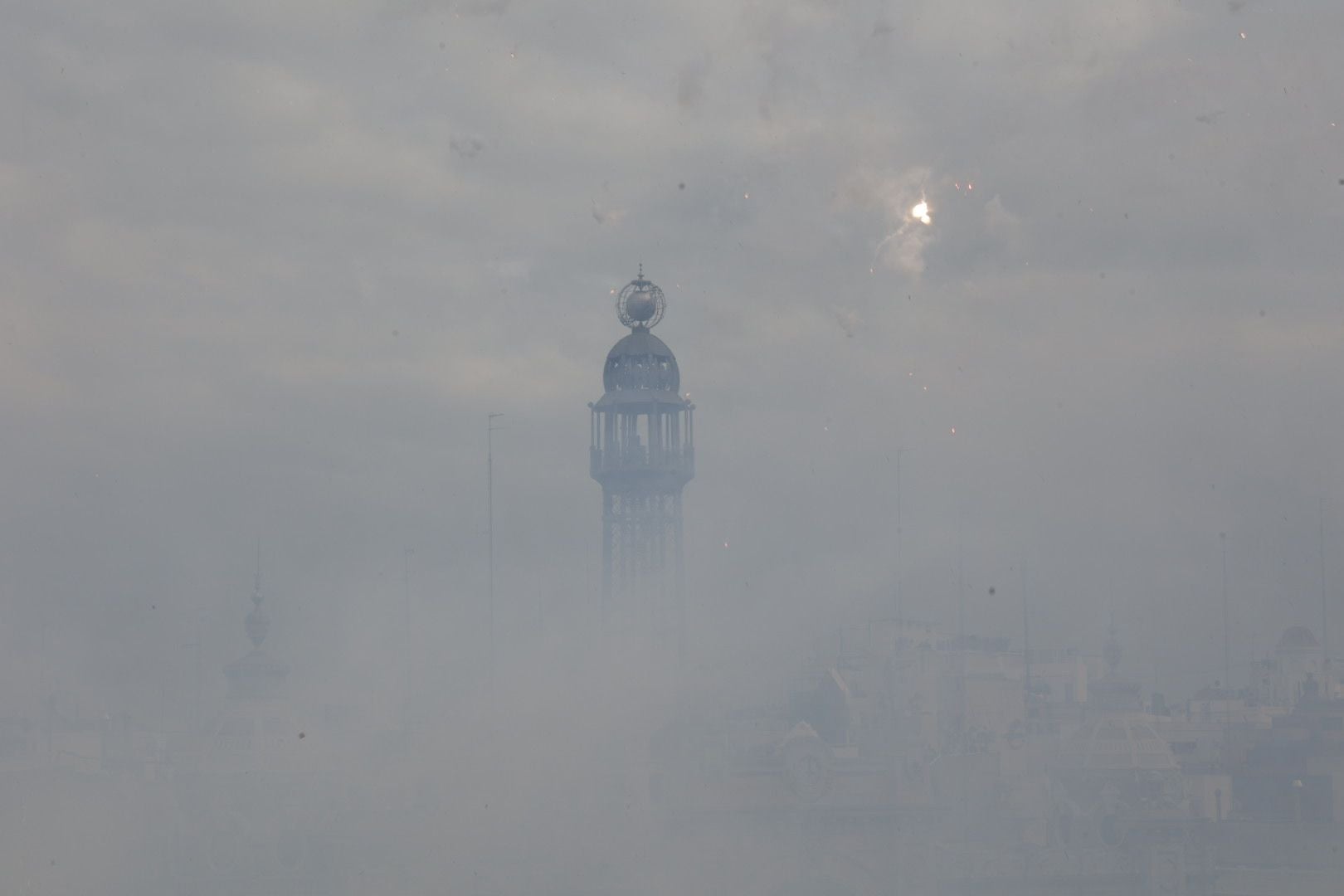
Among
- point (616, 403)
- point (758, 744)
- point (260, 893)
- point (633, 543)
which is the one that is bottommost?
point (260, 893)

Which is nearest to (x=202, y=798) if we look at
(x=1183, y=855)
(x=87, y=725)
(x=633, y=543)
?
(x=633, y=543)

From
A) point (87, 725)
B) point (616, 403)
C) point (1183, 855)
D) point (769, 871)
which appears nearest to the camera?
point (769, 871)

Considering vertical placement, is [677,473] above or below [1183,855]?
above

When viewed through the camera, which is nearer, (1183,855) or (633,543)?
(1183,855)

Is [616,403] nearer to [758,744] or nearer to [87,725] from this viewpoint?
[758,744]

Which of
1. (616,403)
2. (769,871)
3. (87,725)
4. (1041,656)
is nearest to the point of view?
(769,871)

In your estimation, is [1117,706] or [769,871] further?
[1117,706]

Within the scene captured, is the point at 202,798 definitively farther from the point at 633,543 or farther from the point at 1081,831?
the point at 1081,831

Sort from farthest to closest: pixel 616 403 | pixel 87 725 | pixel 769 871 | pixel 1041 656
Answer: pixel 1041 656 < pixel 87 725 < pixel 616 403 < pixel 769 871

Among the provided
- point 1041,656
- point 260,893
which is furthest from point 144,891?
point 1041,656
